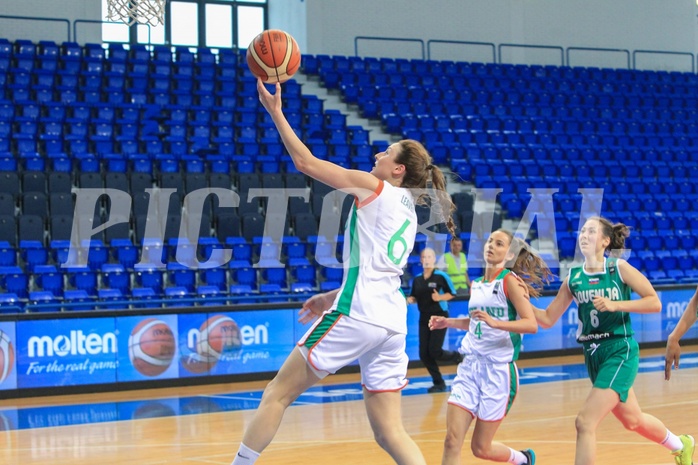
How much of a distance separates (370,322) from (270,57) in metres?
1.43

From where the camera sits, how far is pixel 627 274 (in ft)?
21.6

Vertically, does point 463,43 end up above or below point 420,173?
above

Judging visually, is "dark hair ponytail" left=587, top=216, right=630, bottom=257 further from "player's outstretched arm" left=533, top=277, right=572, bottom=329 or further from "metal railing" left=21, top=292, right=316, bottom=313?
"metal railing" left=21, top=292, right=316, bottom=313

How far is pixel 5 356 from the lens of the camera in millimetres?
13062

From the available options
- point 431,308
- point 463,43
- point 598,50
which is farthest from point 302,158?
point 598,50

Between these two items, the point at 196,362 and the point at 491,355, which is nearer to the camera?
the point at 491,355

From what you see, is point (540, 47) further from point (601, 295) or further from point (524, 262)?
point (601, 295)

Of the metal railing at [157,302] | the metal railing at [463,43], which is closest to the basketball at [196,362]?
the metal railing at [157,302]

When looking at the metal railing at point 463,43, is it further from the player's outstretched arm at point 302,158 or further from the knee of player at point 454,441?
the player's outstretched arm at point 302,158

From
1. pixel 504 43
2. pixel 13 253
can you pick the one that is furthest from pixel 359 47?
pixel 13 253

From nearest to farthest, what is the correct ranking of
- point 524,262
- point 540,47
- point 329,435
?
point 524,262 → point 329,435 → point 540,47

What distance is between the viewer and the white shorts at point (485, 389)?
650 centimetres

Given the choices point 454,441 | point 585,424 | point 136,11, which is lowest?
point 454,441

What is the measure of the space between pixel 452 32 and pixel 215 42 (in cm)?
614
